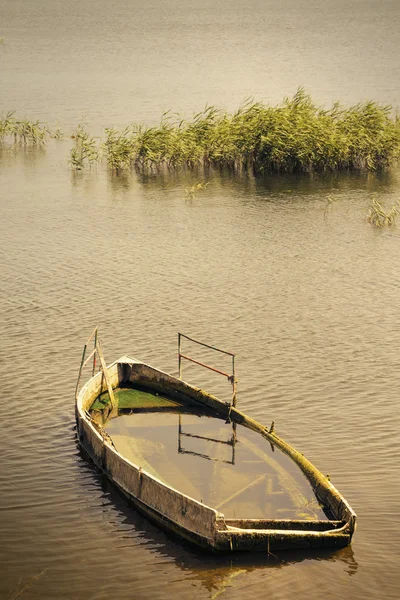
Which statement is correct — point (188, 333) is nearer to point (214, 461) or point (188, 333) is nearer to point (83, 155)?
point (214, 461)

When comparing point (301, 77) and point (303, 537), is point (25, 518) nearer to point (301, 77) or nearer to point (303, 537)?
point (303, 537)

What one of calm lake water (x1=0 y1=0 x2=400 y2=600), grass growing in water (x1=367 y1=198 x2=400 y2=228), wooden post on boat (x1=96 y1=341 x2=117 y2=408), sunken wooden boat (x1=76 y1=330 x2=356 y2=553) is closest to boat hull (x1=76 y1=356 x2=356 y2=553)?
sunken wooden boat (x1=76 y1=330 x2=356 y2=553)

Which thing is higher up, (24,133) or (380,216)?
(24,133)

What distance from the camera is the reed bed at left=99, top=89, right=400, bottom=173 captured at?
5259 cm

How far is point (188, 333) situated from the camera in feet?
101

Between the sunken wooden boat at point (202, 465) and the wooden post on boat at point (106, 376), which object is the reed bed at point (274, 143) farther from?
the wooden post on boat at point (106, 376)

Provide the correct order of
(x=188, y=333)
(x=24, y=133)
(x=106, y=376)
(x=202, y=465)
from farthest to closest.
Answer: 1. (x=24, y=133)
2. (x=188, y=333)
3. (x=106, y=376)
4. (x=202, y=465)

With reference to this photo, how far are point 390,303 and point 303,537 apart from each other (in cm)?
1663

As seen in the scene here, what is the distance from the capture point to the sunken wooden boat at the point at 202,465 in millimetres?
18453

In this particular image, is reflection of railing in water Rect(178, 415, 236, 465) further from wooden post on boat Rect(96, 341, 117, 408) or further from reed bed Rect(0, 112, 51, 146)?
reed bed Rect(0, 112, 51, 146)

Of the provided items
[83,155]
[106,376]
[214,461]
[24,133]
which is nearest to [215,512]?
[214,461]

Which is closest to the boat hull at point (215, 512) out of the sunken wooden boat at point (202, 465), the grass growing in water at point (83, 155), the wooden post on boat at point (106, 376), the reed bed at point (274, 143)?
the sunken wooden boat at point (202, 465)

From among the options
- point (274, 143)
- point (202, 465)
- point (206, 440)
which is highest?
point (274, 143)

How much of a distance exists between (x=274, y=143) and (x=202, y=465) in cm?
3272
